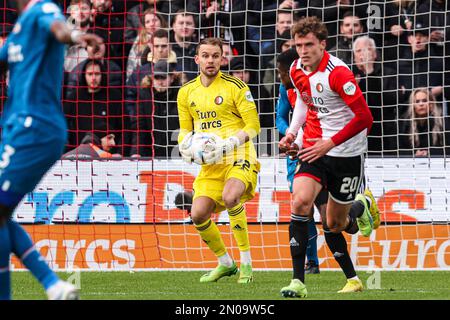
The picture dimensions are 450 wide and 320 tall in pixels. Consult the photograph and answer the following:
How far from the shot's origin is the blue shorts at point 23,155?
5.75m

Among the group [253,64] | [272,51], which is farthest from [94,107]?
[272,51]

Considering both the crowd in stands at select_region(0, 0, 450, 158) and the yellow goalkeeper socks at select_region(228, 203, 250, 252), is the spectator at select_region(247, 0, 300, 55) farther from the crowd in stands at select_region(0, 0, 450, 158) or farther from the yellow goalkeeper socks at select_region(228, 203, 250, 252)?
the yellow goalkeeper socks at select_region(228, 203, 250, 252)

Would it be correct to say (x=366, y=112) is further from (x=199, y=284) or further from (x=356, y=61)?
(x=356, y=61)

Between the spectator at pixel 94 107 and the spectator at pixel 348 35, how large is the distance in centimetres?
297

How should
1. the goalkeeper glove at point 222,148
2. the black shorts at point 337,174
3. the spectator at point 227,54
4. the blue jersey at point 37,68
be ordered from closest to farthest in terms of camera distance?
the blue jersey at point 37,68, the black shorts at point 337,174, the goalkeeper glove at point 222,148, the spectator at point 227,54

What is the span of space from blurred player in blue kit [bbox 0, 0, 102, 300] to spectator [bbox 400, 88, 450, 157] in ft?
24.2

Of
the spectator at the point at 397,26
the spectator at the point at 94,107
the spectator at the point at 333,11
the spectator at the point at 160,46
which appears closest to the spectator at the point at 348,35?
the spectator at the point at 333,11

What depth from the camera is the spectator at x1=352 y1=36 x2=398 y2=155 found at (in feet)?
42.5

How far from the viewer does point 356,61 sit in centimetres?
1302

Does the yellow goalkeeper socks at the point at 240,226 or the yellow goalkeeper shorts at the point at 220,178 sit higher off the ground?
the yellow goalkeeper shorts at the point at 220,178

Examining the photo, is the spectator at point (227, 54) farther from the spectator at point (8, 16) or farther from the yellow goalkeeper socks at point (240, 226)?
the yellow goalkeeper socks at point (240, 226)

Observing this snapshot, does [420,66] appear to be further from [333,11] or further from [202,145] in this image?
[202,145]

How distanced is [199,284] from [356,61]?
179 inches

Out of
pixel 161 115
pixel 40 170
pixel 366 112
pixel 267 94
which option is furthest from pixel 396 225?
pixel 40 170
